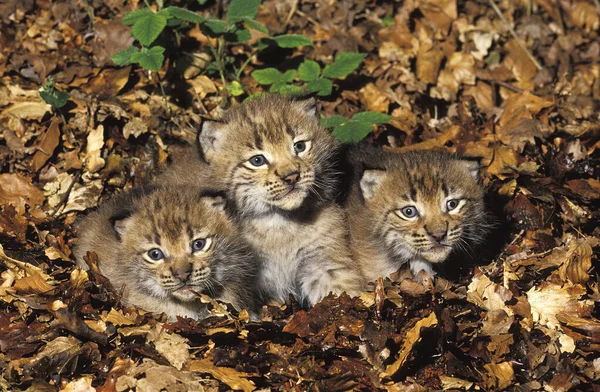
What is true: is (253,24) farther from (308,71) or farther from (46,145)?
(46,145)

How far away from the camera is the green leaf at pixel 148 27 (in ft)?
21.7

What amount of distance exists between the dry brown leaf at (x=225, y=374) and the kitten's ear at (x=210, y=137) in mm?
1816

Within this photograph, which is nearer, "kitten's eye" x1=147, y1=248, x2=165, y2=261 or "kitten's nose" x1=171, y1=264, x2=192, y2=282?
"kitten's nose" x1=171, y1=264, x2=192, y2=282

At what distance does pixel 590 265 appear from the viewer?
5.81m

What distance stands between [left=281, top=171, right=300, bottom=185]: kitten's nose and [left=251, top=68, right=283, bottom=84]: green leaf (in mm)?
1988

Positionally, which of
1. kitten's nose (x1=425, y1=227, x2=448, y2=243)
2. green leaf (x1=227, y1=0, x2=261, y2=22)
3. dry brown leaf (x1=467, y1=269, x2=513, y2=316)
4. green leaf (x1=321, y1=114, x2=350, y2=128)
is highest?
green leaf (x1=227, y1=0, x2=261, y2=22)

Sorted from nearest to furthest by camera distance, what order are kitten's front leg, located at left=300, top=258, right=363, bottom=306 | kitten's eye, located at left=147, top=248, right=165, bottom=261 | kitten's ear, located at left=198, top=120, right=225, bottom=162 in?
1. kitten's eye, located at left=147, top=248, right=165, bottom=261
2. kitten's ear, located at left=198, top=120, right=225, bottom=162
3. kitten's front leg, located at left=300, top=258, right=363, bottom=306

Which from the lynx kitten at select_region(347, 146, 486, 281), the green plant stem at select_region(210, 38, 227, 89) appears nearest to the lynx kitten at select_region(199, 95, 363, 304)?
the lynx kitten at select_region(347, 146, 486, 281)

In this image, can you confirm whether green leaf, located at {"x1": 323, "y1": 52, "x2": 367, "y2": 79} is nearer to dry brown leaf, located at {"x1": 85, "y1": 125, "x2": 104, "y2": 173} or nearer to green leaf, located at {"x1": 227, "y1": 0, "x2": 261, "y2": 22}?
green leaf, located at {"x1": 227, "y1": 0, "x2": 261, "y2": 22}

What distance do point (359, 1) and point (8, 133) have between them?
4.50 m

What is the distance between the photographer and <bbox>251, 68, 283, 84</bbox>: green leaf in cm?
734

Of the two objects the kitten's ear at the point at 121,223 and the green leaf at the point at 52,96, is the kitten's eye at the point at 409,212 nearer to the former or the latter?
the kitten's ear at the point at 121,223

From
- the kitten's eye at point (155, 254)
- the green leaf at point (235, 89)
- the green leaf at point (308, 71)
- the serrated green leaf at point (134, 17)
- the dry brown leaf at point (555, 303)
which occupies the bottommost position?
the dry brown leaf at point (555, 303)

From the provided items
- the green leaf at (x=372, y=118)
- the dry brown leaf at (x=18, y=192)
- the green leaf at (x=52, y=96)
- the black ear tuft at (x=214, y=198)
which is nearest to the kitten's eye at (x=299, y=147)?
the black ear tuft at (x=214, y=198)
